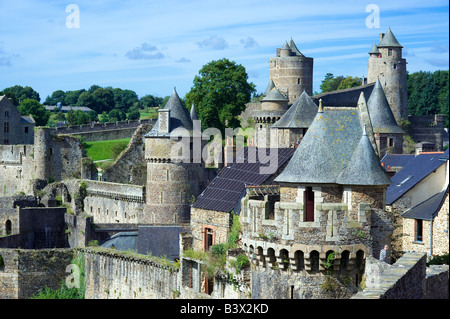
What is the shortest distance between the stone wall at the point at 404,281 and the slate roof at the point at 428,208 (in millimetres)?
10390

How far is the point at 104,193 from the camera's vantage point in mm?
55219

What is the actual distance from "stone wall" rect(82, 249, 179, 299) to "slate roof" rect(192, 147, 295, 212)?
9.33ft

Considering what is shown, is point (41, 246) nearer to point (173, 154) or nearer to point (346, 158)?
point (173, 154)

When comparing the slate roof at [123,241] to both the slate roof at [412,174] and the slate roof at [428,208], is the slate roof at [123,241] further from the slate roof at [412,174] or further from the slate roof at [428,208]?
the slate roof at [428,208]

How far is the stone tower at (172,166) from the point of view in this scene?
4566 centimetres

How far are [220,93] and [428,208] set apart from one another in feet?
120

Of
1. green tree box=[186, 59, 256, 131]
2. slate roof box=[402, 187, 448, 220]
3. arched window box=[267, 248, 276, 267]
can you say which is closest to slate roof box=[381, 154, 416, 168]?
slate roof box=[402, 187, 448, 220]

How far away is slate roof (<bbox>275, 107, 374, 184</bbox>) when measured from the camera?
886 inches

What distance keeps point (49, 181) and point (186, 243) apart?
106ft

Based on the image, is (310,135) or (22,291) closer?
(310,135)

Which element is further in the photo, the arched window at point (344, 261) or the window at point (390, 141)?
the window at point (390, 141)

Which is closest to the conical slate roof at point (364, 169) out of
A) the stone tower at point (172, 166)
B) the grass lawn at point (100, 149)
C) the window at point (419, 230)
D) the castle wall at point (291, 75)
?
the window at point (419, 230)
